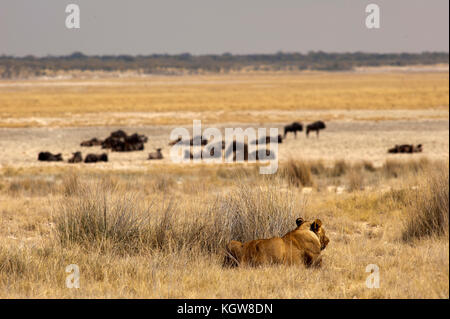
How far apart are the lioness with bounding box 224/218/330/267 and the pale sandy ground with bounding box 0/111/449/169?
17.2 meters

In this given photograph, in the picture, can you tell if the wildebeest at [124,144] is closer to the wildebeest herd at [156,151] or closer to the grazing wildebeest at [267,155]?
the wildebeest herd at [156,151]

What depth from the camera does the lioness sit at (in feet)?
21.6

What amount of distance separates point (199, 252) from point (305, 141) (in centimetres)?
2648

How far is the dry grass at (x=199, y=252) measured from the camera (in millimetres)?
5816

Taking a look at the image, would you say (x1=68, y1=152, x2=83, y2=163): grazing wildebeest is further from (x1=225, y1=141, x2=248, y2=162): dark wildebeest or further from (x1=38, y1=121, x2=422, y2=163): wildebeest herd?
(x1=225, y1=141, x2=248, y2=162): dark wildebeest

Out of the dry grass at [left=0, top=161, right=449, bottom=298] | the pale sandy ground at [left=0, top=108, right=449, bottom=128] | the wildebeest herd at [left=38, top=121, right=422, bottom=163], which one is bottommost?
the wildebeest herd at [left=38, top=121, right=422, bottom=163]

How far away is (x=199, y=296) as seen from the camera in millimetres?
5793

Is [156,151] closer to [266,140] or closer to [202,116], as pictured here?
[266,140]

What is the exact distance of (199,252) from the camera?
7.38 meters

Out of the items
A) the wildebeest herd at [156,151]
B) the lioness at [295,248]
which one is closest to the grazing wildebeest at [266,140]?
the wildebeest herd at [156,151]

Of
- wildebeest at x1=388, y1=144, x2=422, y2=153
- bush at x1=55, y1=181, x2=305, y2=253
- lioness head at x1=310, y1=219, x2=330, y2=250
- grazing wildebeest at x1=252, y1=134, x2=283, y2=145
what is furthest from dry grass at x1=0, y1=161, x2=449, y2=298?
grazing wildebeest at x1=252, y1=134, x2=283, y2=145

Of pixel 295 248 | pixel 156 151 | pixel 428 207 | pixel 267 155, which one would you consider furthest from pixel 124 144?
pixel 295 248
